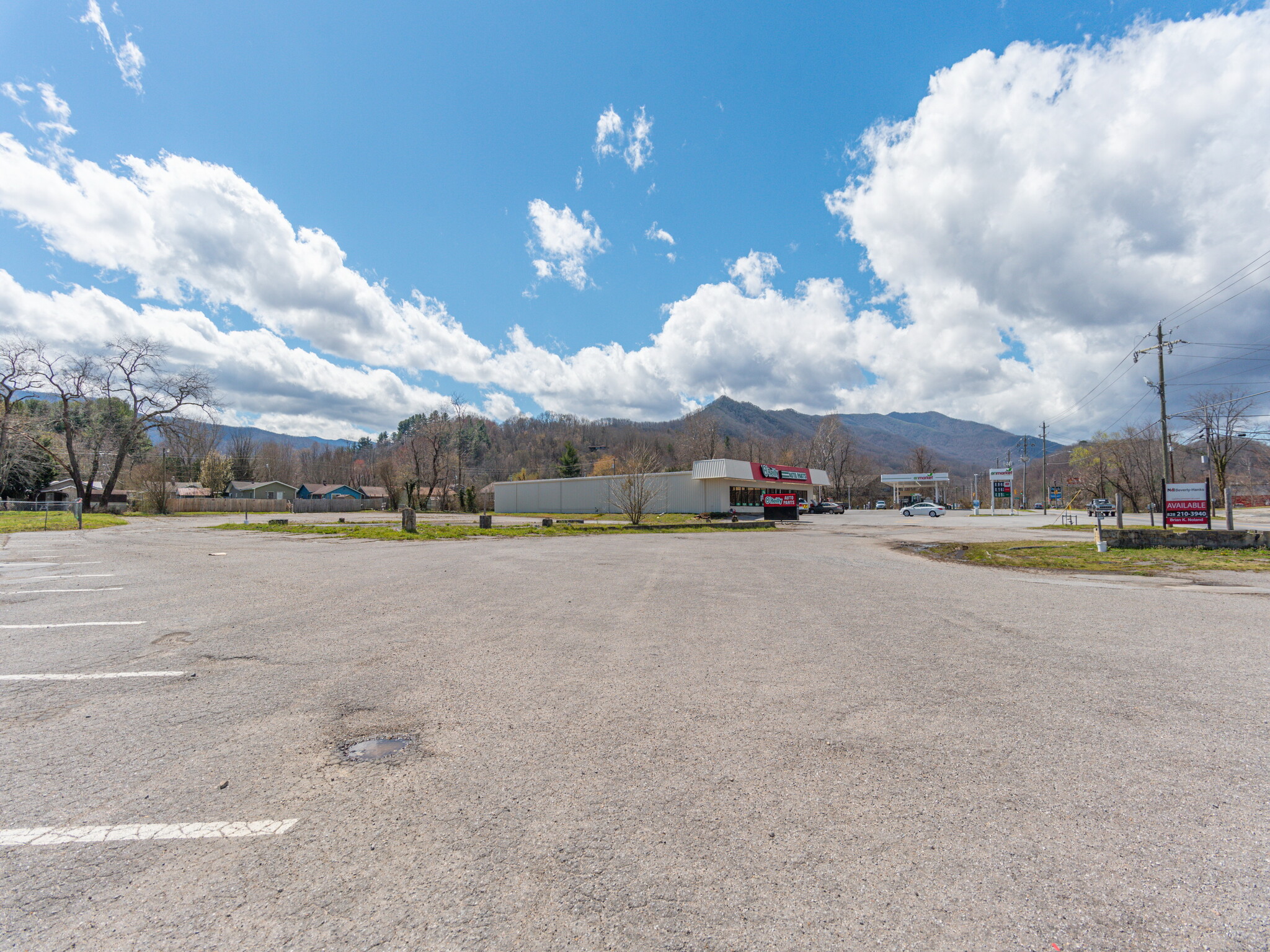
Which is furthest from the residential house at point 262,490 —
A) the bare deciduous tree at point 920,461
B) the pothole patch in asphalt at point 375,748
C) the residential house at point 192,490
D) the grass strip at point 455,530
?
the bare deciduous tree at point 920,461

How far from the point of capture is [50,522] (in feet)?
99.2

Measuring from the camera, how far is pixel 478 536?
2466 cm

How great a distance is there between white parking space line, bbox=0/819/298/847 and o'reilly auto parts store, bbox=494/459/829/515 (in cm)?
3728

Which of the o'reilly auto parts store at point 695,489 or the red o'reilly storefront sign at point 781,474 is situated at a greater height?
the red o'reilly storefront sign at point 781,474

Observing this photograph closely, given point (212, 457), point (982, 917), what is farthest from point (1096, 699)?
point (212, 457)

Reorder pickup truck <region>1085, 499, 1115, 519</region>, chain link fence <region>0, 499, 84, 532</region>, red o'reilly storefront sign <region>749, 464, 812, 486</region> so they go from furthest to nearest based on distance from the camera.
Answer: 1. red o'reilly storefront sign <region>749, 464, 812, 486</region>
2. pickup truck <region>1085, 499, 1115, 519</region>
3. chain link fence <region>0, 499, 84, 532</region>

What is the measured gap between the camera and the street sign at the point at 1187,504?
18.0m

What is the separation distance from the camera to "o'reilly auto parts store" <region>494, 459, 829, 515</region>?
45.9 meters

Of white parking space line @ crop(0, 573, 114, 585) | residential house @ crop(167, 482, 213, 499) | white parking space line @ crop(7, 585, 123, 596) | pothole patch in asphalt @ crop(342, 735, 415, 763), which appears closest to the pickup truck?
pothole patch in asphalt @ crop(342, 735, 415, 763)

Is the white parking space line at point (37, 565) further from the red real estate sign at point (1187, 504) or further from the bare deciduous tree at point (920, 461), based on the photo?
the bare deciduous tree at point (920, 461)

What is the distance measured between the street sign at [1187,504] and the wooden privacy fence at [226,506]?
73813 millimetres

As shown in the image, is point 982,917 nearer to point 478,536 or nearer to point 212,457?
point 478,536

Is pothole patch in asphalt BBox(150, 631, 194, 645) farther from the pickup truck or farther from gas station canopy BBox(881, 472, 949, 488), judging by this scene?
gas station canopy BBox(881, 472, 949, 488)

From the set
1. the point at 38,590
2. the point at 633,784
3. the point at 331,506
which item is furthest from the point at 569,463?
the point at 633,784
